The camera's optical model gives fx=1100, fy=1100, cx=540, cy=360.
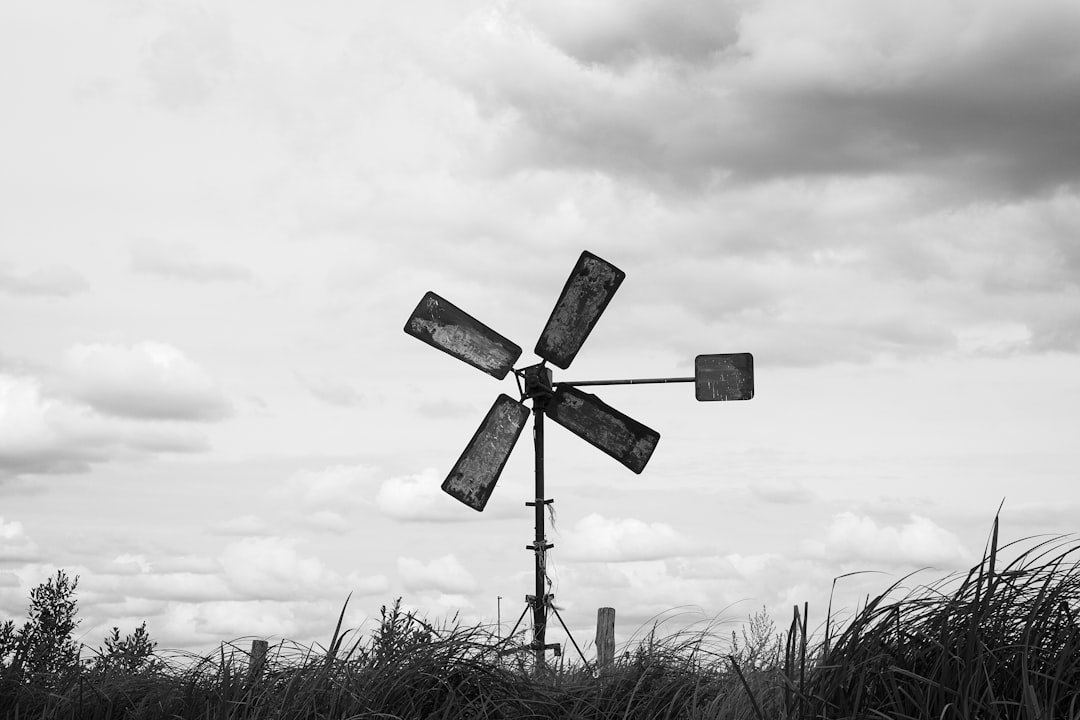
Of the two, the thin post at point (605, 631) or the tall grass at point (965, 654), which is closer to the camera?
the tall grass at point (965, 654)

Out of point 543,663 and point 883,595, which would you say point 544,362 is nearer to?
point 543,663

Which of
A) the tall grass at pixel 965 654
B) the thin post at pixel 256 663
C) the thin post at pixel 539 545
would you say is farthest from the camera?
the thin post at pixel 539 545

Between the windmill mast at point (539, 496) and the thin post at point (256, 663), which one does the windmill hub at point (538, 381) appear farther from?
the thin post at point (256, 663)

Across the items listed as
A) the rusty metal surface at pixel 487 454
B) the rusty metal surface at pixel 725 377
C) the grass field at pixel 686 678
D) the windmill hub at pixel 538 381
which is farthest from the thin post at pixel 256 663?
the rusty metal surface at pixel 725 377

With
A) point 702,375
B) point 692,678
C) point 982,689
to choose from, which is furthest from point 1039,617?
point 702,375

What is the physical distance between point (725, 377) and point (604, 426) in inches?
50.2

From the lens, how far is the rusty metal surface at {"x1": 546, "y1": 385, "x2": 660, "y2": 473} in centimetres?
1072

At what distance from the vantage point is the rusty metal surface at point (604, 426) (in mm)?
10719

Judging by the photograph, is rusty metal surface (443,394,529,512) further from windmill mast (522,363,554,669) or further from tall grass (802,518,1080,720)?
tall grass (802,518,1080,720)

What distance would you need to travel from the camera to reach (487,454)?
420 inches

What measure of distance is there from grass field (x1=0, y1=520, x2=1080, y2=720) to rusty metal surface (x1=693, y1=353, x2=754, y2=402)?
9.49 ft

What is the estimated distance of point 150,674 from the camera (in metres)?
7.94

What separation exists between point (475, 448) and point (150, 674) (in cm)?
377

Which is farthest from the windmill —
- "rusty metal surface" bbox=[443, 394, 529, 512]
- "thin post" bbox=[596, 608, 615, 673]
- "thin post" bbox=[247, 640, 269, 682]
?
"thin post" bbox=[247, 640, 269, 682]
